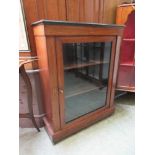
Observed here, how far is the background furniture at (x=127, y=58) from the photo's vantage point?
6.08ft

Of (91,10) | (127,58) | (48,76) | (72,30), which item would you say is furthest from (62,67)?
(127,58)

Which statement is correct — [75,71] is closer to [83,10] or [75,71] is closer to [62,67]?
[62,67]

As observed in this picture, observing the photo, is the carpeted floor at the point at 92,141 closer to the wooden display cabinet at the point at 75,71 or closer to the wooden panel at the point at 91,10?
the wooden display cabinet at the point at 75,71

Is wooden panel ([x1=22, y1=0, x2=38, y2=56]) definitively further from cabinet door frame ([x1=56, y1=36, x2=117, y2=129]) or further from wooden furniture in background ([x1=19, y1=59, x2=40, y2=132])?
cabinet door frame ([x1=56, y1=36, x2=117, y2=129])

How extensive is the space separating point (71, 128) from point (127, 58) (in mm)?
1197

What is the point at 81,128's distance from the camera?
5.29 ft

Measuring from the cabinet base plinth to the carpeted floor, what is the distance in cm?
5

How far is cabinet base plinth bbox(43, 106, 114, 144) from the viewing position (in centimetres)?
143

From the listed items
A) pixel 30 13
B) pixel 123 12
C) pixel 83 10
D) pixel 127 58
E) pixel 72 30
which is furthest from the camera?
pixel 127 58

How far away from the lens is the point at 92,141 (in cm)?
149
